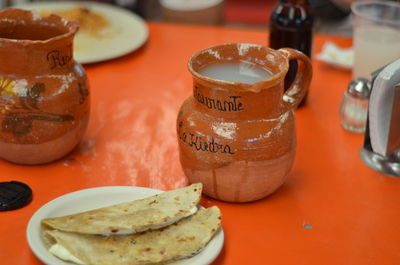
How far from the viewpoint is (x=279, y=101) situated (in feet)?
2.91

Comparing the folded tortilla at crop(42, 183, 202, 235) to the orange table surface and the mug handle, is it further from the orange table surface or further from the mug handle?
the mug handle

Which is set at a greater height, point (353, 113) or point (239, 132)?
point (239, 132)

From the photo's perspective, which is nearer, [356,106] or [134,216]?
[134,216]

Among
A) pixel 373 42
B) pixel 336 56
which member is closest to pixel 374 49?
pixel 373 42

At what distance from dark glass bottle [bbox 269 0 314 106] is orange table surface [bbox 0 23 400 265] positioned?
0.16m

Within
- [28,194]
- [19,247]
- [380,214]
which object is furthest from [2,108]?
[380,214]

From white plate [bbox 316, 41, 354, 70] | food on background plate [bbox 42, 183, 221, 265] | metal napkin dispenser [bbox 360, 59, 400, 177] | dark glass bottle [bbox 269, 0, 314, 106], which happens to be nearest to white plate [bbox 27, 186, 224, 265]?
food on background plate [bbox 42, 183, 221, 265]

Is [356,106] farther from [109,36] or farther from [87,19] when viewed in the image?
[87,19]

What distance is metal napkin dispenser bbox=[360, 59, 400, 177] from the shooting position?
97cm

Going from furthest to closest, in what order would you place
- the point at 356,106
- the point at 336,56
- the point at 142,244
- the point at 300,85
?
the point at 336,56 → the point at 356,106 → the point at 300,85 → the point at 142,244

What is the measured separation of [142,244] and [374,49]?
Result: 0.87m

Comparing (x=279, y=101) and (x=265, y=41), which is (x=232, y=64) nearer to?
(x=279, y=101)

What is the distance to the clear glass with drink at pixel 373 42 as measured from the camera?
1339 mm

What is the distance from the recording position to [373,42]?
52.9 inches
